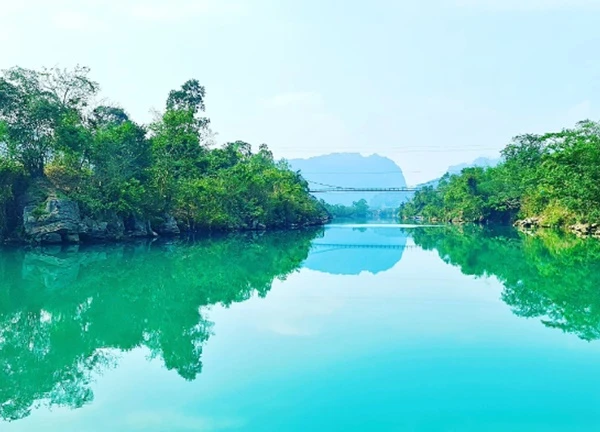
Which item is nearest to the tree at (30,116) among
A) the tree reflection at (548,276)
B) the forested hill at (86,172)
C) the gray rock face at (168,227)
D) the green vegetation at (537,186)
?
the forested hill at (86,172)

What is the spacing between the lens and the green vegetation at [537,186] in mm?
23828

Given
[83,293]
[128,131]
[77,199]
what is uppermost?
[128,131]

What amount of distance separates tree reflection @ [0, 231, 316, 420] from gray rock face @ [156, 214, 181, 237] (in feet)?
29.6

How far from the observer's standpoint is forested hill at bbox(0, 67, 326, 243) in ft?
65.1

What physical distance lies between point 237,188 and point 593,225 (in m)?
20.1

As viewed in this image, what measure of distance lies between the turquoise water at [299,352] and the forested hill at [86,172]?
340 inches

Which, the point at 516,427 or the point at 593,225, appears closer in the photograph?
the point at 516,427

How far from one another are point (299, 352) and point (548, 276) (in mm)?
8706

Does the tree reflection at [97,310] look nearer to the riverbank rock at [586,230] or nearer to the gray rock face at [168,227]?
the gray rock face at [168,227]

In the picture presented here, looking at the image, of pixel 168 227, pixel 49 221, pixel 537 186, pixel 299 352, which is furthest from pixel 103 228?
pixel 537 186

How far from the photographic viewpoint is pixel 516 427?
151 inches

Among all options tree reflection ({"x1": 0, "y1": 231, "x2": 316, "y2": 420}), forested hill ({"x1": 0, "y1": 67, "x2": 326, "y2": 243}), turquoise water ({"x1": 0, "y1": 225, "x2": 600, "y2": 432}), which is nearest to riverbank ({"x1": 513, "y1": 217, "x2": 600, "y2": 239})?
turquoise water ({"x1": 0, "y1": 225, "x2": 600, "y2": 432})

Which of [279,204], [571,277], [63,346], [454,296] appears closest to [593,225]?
[571,277]

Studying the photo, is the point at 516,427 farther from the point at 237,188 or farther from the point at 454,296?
the point at 237,188
